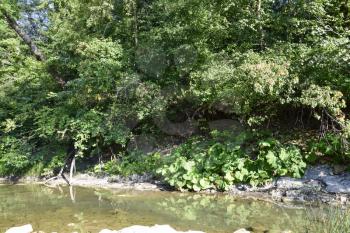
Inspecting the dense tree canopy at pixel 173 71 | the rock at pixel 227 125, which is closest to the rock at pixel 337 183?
the dense tree canopy at pixel 173 71

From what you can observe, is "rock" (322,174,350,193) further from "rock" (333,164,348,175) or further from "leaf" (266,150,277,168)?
"leaf" (266,150,277,168)

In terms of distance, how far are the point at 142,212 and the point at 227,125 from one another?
4.61 m

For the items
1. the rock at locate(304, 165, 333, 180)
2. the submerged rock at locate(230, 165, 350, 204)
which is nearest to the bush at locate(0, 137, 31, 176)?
the submerged rock at locate(230, 165, 350, 204)

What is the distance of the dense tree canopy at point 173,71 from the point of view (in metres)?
9.52

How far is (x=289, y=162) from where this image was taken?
31.4 ft

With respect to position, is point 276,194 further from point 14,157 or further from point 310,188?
point 14,157

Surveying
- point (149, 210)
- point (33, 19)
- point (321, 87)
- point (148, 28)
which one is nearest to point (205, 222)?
point (149, 210)

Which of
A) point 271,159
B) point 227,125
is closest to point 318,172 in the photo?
point 271,159

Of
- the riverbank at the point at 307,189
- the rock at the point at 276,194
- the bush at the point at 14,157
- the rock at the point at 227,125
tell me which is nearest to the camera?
the riverbank at the point at 307,189

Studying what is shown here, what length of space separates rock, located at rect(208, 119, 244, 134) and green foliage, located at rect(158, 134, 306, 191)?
71 centimetres

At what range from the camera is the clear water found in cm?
740

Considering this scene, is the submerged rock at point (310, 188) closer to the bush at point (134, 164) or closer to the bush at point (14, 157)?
Answer: the bush at point (134, 164)

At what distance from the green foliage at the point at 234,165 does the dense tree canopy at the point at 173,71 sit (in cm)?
79

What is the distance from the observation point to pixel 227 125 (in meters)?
12.2
